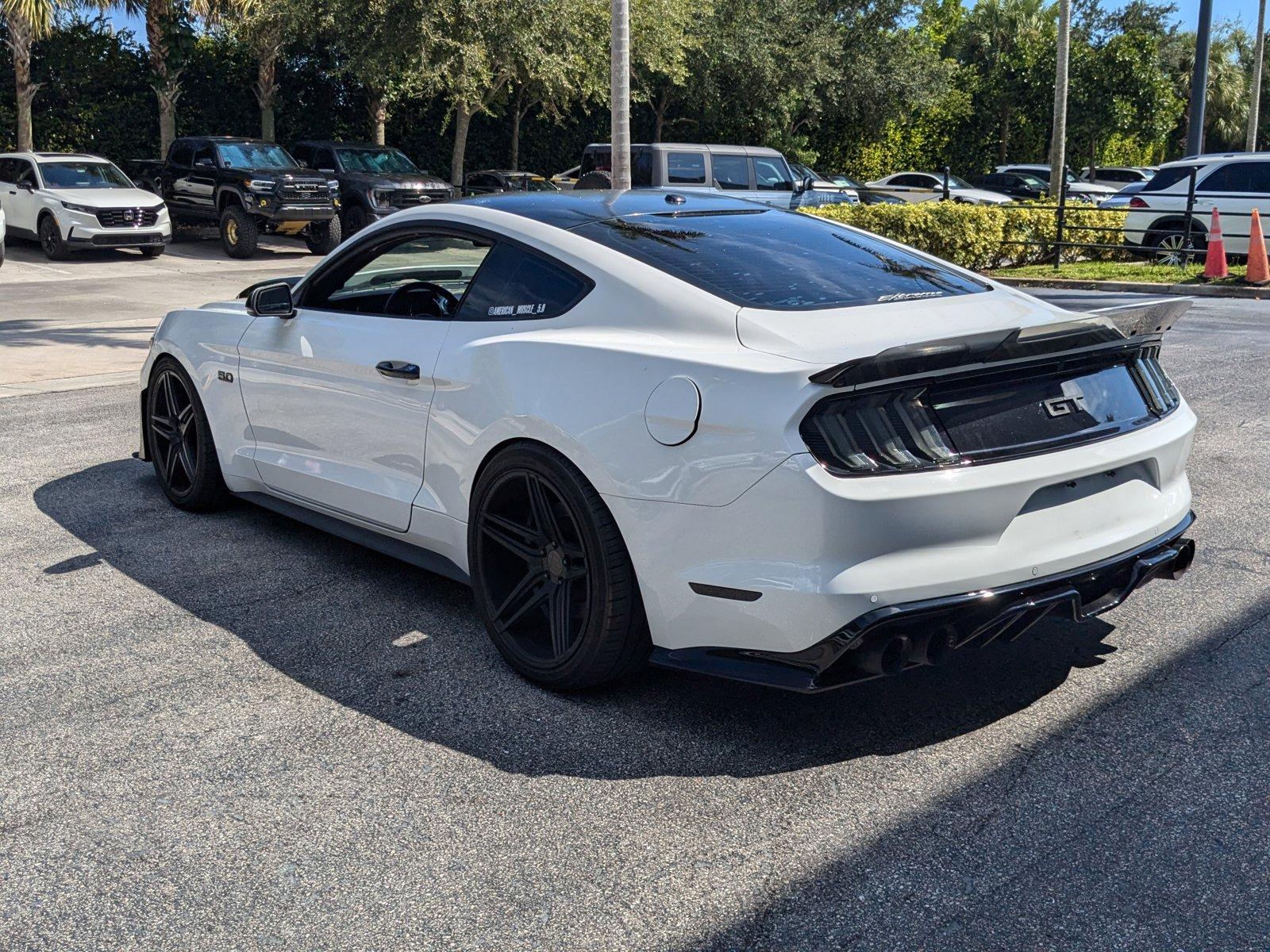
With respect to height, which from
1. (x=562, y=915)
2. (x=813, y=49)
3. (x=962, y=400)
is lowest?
(x=562, y=915)

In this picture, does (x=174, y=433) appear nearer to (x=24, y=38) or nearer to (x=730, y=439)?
(x=730, y=439)

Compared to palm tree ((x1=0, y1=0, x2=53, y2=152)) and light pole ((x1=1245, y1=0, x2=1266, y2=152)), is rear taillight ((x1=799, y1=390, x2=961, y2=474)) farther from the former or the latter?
light pole ((x1=1245, y1=0, x2=1266, y2=152))

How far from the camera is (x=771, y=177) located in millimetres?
20984

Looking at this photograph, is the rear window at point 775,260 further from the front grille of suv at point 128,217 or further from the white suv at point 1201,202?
the front grille of suv at point 128,217

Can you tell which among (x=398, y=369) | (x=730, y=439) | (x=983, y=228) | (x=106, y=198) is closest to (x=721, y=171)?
(x=983, y=228)

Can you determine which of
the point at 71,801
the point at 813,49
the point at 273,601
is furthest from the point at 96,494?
the point at 813,49

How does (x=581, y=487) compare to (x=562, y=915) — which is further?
(x=581, y=487)

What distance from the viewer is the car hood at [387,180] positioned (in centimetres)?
2311

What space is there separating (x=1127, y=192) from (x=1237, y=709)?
1727 cm

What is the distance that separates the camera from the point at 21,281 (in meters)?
19.0

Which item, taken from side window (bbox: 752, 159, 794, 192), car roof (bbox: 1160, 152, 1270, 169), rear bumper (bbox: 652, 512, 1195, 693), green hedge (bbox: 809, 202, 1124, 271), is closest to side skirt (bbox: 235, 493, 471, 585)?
rear bumper (bbox: 652, 512, 1195, 693)

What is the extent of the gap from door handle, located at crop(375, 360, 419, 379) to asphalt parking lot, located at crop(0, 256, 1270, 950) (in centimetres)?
89

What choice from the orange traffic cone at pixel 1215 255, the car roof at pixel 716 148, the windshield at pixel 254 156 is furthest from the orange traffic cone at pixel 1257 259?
the windshield at pixel 254 156

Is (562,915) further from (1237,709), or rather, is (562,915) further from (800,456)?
(1237,709)
